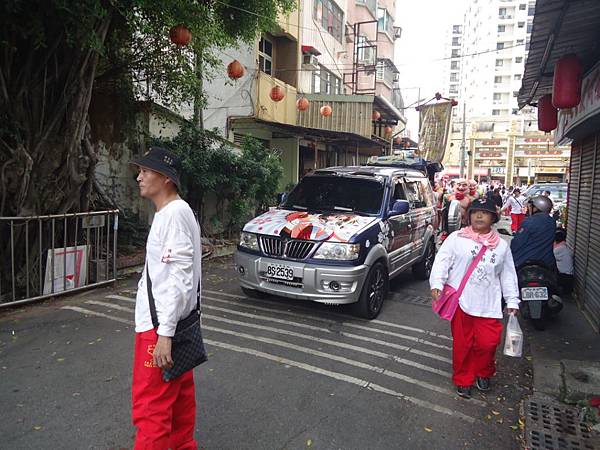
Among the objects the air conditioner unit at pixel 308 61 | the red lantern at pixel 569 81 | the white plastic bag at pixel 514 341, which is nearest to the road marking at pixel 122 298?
the white plastic bag at pixel 514 341

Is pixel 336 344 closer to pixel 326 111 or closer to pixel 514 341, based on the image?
pixel 514 341

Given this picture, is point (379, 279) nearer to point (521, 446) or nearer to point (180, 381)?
point (521, 446)

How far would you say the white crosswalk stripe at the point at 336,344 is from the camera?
3.97 m

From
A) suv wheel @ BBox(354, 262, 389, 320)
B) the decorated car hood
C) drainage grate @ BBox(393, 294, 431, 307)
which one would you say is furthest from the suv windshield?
drainage grate @ BBox(393, 294, 431, 307)

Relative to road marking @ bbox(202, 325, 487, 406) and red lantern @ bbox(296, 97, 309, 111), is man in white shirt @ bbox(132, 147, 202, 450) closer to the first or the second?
road marking @ bbox(202, 325, 487, 406)

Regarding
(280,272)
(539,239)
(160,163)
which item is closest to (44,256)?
(280,272)

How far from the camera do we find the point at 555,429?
3.31m

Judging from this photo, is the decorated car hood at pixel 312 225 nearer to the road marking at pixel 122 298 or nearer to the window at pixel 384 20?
the road marking at pixel 122 298

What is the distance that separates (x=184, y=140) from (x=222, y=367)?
659cm

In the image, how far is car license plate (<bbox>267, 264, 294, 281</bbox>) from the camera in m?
5.34

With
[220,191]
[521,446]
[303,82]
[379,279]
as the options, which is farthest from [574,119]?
[303,82]

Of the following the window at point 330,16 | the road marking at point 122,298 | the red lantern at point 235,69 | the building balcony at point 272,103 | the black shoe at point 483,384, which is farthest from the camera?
the window at point 330,16

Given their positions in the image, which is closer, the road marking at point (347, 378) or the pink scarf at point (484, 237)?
the road marking at point (347, 378)

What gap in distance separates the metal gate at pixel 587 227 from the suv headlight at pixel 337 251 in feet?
10.0
